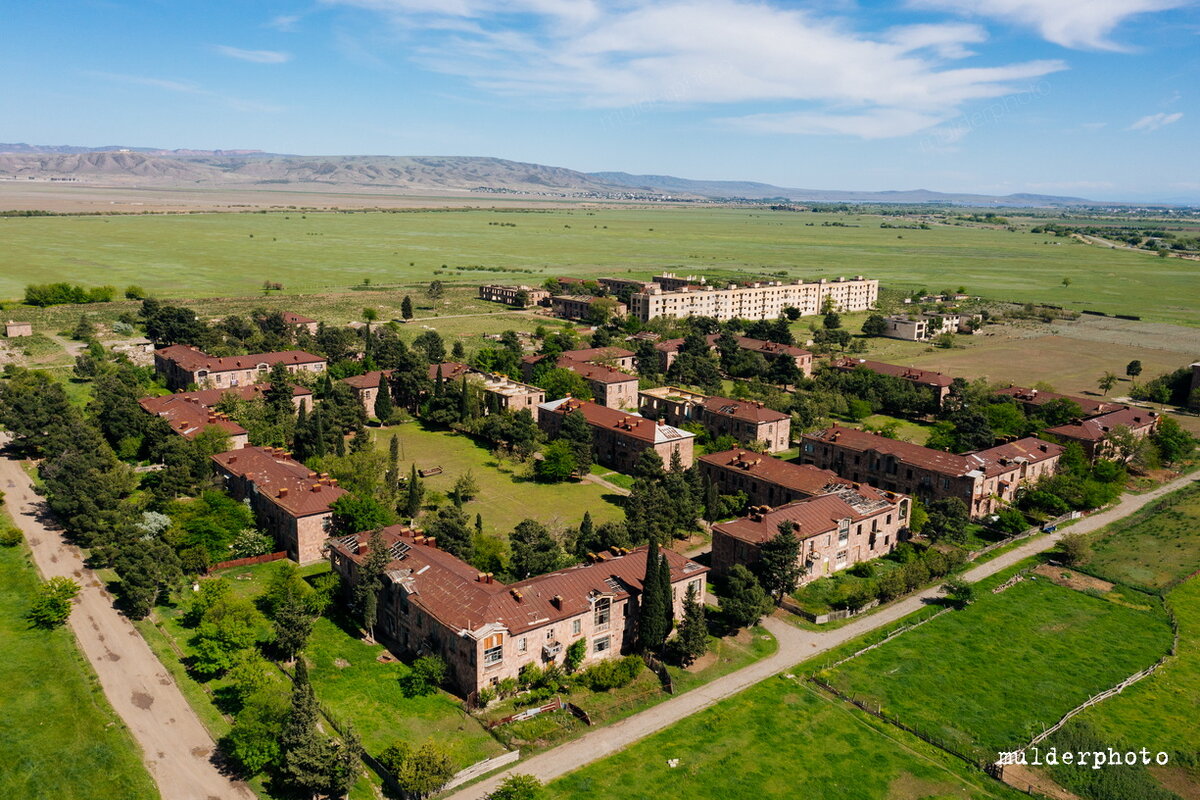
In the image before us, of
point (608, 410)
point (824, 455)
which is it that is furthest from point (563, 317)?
point (824, 455)

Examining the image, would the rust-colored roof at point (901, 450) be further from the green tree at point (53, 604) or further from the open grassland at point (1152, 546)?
the green tree at point (53, 604)

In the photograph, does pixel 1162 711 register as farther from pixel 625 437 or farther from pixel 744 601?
pixel 625 437

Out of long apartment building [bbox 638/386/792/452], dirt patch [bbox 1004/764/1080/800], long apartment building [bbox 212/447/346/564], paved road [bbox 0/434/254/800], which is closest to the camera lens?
paved road [bbox 0/434/254/800]

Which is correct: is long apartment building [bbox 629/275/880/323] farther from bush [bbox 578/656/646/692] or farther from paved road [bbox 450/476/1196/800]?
bush [bbox 578/656/646/692]

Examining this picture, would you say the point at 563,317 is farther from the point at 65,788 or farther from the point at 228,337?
the point at 65,788

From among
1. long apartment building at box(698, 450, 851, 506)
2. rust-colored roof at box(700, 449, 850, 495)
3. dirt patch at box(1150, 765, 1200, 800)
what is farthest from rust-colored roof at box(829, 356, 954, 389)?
dirt patch at box(1150, 765, 1200, 800)
